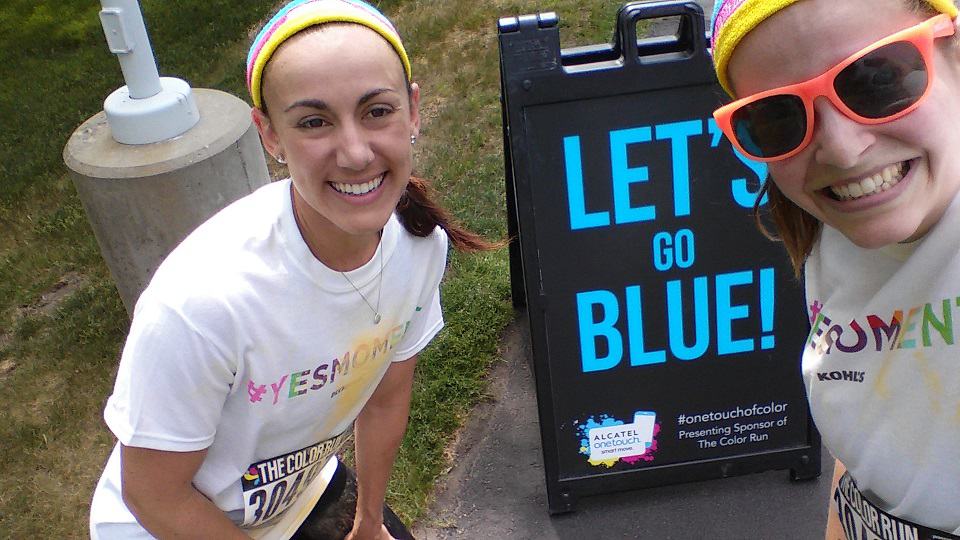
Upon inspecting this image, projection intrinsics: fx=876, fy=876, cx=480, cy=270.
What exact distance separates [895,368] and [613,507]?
1.79m

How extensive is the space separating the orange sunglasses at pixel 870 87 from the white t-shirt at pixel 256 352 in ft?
3.13

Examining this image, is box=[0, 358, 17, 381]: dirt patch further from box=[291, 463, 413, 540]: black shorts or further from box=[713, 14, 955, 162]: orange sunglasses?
box=[713, 14, 955, 162]: orange sunglasses

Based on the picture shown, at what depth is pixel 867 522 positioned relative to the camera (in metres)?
1.50

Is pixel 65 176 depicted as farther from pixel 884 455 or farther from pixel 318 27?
pixel 884 455

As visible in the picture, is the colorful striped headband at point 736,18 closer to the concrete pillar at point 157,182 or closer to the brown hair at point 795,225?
the brown hair at point 795,225

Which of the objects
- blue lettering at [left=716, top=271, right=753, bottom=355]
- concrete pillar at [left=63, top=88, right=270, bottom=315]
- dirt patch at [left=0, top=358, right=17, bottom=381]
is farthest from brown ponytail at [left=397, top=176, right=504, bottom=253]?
dirt patch at [left=0, top=358, right=17, bottom=381]

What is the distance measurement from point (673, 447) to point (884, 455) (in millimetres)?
1482

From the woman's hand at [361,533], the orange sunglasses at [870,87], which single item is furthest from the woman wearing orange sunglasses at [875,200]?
the woman's hand at [361,533]

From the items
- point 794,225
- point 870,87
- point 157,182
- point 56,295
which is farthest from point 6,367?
point 870,87

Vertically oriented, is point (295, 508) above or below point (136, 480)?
below

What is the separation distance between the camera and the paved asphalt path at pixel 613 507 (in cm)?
288

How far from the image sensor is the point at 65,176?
17.6 feet

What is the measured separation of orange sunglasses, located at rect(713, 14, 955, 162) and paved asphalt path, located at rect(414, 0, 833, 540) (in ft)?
6.55

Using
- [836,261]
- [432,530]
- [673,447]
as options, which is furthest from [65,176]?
[836,261]
